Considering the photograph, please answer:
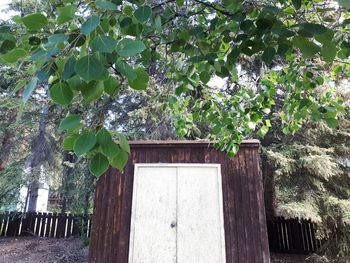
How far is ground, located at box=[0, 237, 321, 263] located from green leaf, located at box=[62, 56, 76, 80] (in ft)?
20.5

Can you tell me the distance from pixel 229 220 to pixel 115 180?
2.10 m

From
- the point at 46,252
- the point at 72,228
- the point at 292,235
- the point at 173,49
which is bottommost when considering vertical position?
the point at 46,252

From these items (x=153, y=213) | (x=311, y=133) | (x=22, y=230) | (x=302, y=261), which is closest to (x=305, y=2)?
(x=153, y=213)

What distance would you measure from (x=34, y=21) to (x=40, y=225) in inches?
382

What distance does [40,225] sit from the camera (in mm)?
8914

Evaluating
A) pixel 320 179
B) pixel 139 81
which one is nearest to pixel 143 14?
pixel 139 81

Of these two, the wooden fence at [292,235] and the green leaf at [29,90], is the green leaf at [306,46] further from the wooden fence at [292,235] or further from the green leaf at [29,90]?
the wooden fence at [292,235]

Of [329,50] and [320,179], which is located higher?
[320,179]

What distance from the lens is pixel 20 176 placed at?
7582 mm

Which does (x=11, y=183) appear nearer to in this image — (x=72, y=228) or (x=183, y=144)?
(x=72, y=228)

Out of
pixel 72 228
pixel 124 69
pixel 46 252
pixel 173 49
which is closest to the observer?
pixel 124 69

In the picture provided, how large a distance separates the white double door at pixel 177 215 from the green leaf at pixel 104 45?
434cm

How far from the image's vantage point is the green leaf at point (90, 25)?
24.2 inches

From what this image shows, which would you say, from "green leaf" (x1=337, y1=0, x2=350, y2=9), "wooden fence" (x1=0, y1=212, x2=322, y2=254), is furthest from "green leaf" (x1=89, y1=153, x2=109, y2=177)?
"wooden fence" (x1=0, y1=212, x2=322, y2=254)
